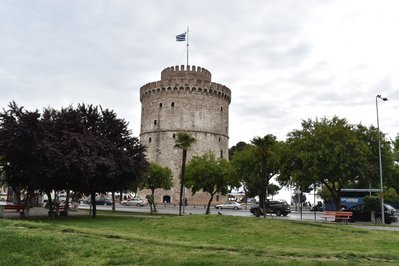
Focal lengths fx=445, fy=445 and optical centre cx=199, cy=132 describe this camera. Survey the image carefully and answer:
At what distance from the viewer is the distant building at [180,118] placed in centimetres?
6638

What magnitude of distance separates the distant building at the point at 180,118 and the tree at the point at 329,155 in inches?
1259

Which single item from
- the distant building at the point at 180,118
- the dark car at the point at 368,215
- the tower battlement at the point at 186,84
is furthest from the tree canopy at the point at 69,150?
the tower battlement at the point at 186,84

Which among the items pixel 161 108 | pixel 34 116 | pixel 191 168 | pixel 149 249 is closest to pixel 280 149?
pixel 191 168

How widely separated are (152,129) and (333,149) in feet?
128

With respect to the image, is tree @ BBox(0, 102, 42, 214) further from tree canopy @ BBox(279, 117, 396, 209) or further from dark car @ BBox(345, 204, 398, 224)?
dark car @ BBox(345, 204, 398, 224)

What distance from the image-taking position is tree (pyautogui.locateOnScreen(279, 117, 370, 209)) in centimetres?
3331

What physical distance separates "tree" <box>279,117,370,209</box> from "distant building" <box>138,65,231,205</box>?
105ft

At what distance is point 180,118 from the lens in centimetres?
6631

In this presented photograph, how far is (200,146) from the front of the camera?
219 ft

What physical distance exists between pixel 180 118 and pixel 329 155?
117 feet

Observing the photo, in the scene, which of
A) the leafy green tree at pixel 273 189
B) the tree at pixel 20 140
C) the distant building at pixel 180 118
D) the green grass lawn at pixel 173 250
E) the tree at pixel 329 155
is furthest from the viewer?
the leafy green tree at pixel 273 189

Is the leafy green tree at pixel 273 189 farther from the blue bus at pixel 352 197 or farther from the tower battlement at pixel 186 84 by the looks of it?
the blue bus at pixel 352 197

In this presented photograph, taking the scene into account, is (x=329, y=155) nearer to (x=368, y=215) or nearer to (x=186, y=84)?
(x=368, y=215)

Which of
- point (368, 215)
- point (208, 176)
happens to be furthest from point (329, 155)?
point (208, 176)
